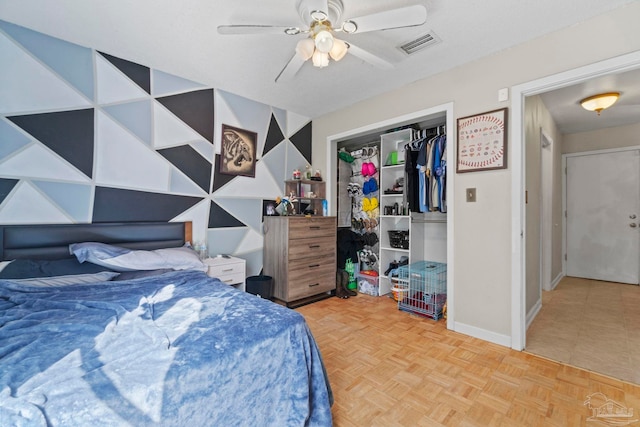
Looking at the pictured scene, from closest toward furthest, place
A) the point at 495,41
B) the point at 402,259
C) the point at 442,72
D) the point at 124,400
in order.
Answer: the point at 124,400, the point at 495,41, the point at 442,72, the point at 402,259

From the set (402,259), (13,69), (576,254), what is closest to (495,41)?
(402,259)

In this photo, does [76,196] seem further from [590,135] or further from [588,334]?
[590,135]

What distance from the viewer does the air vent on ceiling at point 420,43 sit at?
215cm

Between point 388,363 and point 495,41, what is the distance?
8.72 feet

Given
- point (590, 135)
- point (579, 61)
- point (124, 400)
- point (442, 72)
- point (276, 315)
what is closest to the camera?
point (124, 400)

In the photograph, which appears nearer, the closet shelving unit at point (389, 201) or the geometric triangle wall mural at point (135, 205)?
the geometric triangle wall mural at point (135, 205)

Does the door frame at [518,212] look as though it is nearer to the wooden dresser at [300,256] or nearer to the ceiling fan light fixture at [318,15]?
the ceiling fan light fixture at [318,15]

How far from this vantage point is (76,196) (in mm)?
2309

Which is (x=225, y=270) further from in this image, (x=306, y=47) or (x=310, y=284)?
(x=306, y=47)

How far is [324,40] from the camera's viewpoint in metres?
1.74

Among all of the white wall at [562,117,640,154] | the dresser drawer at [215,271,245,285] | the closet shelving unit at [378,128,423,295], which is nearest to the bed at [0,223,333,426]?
the dresser drawer at [215,271,245,285]

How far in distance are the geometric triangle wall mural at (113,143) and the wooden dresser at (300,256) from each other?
12.0 inches

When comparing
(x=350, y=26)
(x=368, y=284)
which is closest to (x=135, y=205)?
(x=350, y=26)

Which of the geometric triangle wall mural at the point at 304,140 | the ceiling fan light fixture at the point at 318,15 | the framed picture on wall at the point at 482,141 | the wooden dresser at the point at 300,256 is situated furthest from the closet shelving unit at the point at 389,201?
the ceiling fan light fixture at the point at 318,15
